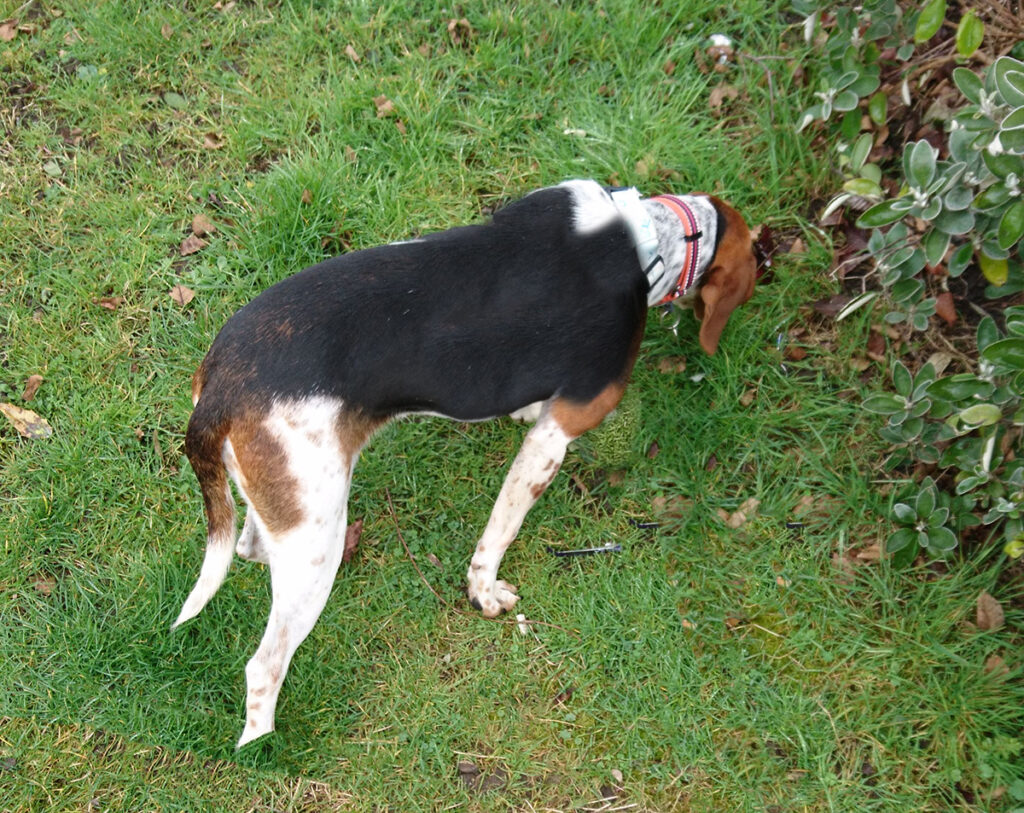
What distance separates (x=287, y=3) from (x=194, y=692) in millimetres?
3683

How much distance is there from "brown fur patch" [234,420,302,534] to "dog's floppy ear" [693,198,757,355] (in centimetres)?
185

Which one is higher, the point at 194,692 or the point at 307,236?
the point at 307,236

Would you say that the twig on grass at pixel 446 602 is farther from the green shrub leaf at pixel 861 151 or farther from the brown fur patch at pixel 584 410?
the green shrub leaf at pixel 861 151

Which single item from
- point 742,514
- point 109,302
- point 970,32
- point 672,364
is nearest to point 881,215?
point 970,32

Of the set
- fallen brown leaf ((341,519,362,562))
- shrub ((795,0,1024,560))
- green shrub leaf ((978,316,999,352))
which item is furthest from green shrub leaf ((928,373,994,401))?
fallen brown leaf ((341,519,362,562))

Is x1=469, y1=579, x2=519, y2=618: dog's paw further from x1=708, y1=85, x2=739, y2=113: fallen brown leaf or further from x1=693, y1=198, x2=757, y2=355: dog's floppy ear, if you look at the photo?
x1=708, y1=85, x2=739, y2=113: fallen brown leaf

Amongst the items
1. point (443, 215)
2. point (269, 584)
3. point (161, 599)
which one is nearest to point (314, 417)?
point (269, 584)

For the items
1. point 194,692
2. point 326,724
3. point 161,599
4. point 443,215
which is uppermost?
point 443,215

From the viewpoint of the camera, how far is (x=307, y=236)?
439cm

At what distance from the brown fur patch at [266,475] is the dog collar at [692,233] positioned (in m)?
1.72

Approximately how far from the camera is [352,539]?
159 inches

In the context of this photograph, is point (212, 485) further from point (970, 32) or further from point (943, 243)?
point (970, 32)

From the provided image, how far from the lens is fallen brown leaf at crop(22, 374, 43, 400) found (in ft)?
14.0

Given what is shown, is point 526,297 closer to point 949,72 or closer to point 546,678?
point 546,678
